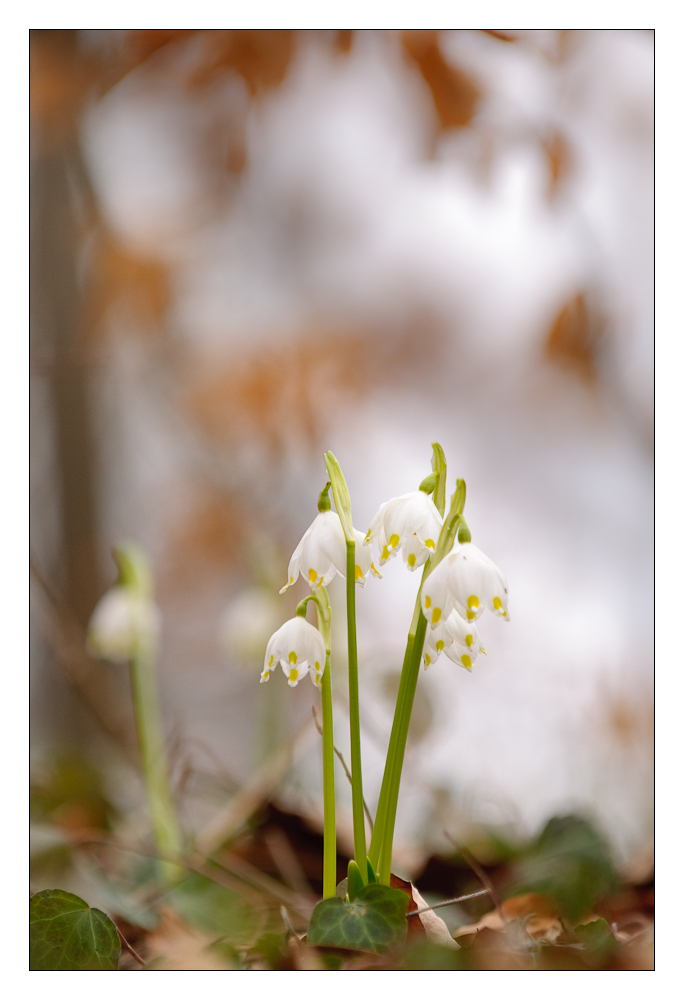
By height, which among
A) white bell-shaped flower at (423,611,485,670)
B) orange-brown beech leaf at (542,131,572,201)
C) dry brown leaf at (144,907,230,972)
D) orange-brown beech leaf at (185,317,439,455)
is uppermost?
orange-brown beech leaf at (542,131,572,201)

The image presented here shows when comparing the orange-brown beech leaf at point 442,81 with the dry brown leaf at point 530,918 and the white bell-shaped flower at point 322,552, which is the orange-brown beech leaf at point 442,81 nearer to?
the white bell-shaped flower at point 322,552

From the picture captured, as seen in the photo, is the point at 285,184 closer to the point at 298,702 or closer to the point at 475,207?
the point at 475,207

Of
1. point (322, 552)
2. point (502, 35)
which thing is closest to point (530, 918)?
point (322, 552)

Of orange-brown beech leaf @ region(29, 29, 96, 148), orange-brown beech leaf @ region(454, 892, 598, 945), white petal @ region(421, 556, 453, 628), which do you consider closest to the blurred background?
orange-brown beech leaf @ region(29, 29, 96, 148)

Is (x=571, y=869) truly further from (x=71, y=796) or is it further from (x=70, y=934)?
(x=71, y=796)

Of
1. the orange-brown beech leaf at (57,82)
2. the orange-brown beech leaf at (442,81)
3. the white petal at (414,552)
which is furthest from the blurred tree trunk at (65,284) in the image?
the white petal at (414,552)

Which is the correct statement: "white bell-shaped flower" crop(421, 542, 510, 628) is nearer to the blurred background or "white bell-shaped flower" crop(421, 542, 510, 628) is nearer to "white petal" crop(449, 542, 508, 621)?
"white petal" crop(449, 542, 508, 621)
